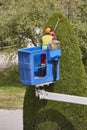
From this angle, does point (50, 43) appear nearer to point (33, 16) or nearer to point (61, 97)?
point (61, 97)

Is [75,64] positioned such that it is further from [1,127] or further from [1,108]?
[1,108]

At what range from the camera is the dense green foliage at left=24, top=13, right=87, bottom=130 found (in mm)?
4848

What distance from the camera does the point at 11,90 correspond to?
12.3 meters

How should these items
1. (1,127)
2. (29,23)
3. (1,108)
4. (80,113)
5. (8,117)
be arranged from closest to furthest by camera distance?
(80,113), (1,127), (8,117), (1,108), (29,23)

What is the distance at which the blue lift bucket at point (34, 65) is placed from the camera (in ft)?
14.6

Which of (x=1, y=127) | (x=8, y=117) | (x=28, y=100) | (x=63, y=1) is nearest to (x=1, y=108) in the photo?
(x=8, y=117)

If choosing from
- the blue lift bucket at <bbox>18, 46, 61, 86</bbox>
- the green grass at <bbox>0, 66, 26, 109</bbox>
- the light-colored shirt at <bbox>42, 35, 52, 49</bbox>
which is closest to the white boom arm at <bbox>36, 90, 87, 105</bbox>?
the blue lift bucket at <bbox>18, 46, 61, 86</bbox>

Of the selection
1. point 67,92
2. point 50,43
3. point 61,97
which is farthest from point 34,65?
point 67,92

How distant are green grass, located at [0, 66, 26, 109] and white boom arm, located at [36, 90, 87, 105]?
18.4 feet

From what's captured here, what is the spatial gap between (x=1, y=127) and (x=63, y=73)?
4009 mm

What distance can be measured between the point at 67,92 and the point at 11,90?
7.57m

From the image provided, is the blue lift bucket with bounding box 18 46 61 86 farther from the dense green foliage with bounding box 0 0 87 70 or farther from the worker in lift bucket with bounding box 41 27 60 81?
the dense green foliage with bounding box 0 0 87 70

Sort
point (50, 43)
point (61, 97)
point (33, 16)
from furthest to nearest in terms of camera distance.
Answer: point (33, 16) → point (50, 43) → point (61, 97)

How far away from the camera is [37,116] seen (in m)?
4.97
